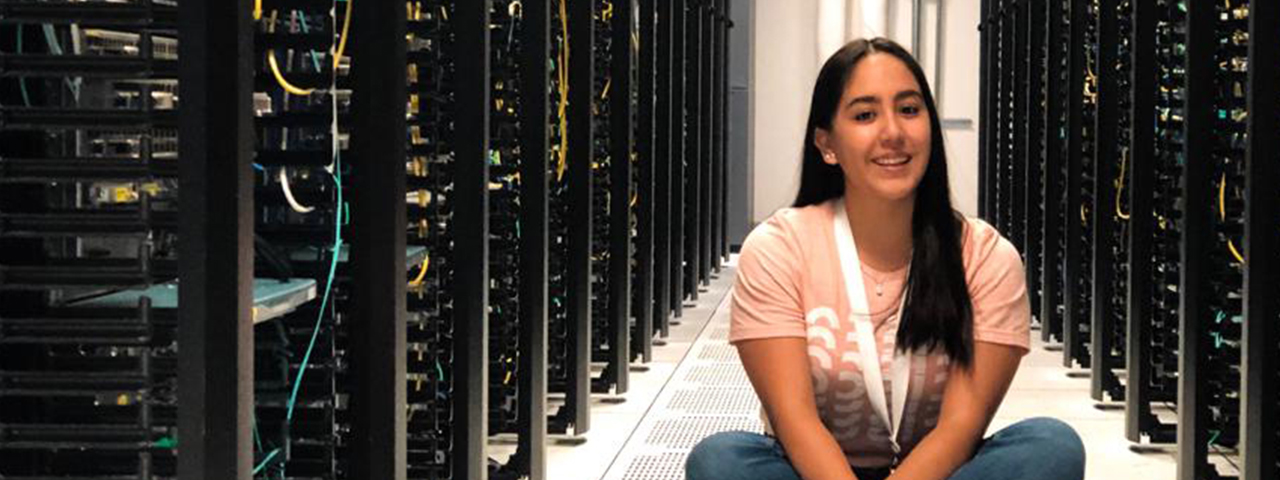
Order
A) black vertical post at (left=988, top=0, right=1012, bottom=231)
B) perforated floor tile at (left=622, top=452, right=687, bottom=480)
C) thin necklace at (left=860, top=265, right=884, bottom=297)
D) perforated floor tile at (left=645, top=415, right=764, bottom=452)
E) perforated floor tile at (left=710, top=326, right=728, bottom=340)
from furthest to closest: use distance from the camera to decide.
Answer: black vertical post at (left=988, top=0, right=1012, bottom=231) → perforated floor tile at (left=710, top=326, right=728, bottom=340) → perforated floor tile at (left=645, top=415, right=764, bottom=452) → perforated floor tile at (left=622, top=452, right=687, bottom=480) → thin necklace at (left=860, top=265, right=884, bottom=297)

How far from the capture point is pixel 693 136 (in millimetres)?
8906

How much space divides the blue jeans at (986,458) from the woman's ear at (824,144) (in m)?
0.49

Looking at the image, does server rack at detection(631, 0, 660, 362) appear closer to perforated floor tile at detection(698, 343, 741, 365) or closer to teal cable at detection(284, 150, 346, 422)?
perforated floor tile at detection(698, 343, 741, 365)

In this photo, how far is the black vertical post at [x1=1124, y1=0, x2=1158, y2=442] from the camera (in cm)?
479

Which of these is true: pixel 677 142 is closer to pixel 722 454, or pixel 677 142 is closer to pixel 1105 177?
pixel 1105 177

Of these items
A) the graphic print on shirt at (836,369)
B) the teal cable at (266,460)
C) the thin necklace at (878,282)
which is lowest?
the teal cable at (266,460)

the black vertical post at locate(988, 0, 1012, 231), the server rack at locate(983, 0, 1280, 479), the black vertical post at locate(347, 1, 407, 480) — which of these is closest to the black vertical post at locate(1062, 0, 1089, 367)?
the server rack at locate(983, 0, 1280, 479)

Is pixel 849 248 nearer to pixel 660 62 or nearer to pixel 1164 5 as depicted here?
pixel 1164 5

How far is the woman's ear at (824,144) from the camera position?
274 centimetres

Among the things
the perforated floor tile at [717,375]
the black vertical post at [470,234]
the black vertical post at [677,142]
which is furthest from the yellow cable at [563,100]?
the black vertical post at [677,142]

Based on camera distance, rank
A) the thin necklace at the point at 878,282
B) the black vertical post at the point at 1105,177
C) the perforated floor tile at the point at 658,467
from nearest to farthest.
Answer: the thin necklace at the point at 878,282
the perforated floor tile at the point at 658,467
the black vertical post at the point at 1105,177

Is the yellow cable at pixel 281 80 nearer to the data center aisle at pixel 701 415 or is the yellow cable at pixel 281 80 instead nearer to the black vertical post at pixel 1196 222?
the data center aisle at pixel 701 415

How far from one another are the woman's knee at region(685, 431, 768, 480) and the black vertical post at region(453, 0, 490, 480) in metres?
0.83

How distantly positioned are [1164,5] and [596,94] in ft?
6.67
